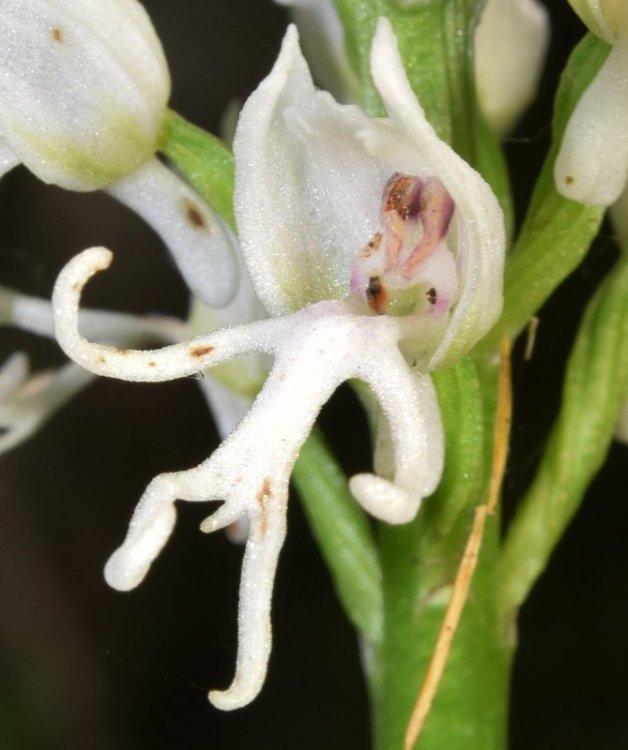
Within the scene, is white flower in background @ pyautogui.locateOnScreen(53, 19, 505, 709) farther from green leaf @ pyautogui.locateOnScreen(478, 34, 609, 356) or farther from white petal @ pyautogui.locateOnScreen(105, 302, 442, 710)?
green leaf @ pyautogui.locateOnScreen(478, 34, 609, 356)

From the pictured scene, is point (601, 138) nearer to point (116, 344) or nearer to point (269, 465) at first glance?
point (269, 465)

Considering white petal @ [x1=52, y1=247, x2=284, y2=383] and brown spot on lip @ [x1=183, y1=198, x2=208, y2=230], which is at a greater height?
white petal @ [x1=52, y1=247, x2=284, y2=383]

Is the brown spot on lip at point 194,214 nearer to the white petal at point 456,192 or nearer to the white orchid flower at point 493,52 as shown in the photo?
the white orchid flower at point 493,52

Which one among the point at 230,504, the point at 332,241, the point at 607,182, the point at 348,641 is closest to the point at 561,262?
the point at 607,182

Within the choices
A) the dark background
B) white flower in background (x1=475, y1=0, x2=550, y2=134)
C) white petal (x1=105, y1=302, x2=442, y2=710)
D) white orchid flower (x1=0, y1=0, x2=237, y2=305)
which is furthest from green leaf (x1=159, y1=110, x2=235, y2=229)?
the dark background

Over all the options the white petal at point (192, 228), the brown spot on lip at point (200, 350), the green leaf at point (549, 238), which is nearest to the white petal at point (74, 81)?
the white petal at point (192, 228)
